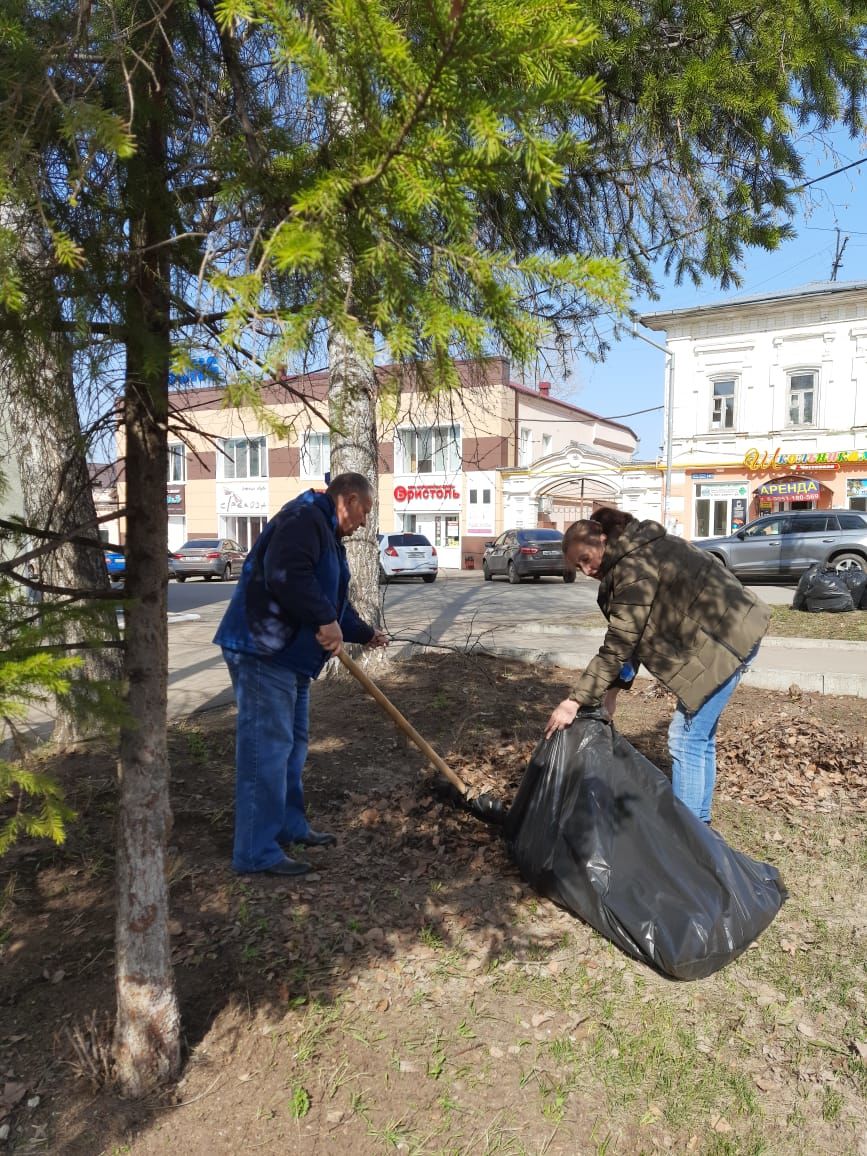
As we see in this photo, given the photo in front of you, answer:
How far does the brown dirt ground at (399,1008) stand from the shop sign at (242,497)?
35.3m

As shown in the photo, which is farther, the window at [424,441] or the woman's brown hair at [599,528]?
the window at [424,441]

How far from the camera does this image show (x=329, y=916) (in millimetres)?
2951

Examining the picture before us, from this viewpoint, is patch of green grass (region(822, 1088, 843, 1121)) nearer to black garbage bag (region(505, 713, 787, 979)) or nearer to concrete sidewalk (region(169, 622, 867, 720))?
black garbage bag (region(505, 713, 787, 979))

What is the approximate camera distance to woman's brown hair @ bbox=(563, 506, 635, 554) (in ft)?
11.4

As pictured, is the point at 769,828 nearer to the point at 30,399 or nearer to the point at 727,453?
the point at 30,399

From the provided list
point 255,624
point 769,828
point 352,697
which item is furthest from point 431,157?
point 352,697

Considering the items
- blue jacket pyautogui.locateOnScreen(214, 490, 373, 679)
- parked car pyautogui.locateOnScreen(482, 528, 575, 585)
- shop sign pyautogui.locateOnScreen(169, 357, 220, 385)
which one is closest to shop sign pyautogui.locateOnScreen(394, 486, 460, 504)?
parked car pyautogui.locateOnScreen(482, 528, 575, 585)

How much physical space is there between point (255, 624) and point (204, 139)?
1.65 metres

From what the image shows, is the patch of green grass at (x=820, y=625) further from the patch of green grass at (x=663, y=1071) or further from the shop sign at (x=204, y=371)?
the shop sign at (x=204, y=371)

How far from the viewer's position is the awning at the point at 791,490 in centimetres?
2664

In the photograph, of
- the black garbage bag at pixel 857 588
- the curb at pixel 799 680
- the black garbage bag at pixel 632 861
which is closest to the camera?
the black garbage bag at pixel 632 861

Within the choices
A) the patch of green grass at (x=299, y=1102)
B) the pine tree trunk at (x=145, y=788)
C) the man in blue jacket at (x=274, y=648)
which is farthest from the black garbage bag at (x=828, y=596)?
the pine tree trunk at (x=145, y=788)

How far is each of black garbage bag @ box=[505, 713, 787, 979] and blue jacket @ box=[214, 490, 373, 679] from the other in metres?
1.02

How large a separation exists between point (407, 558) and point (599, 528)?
64.3 ft
